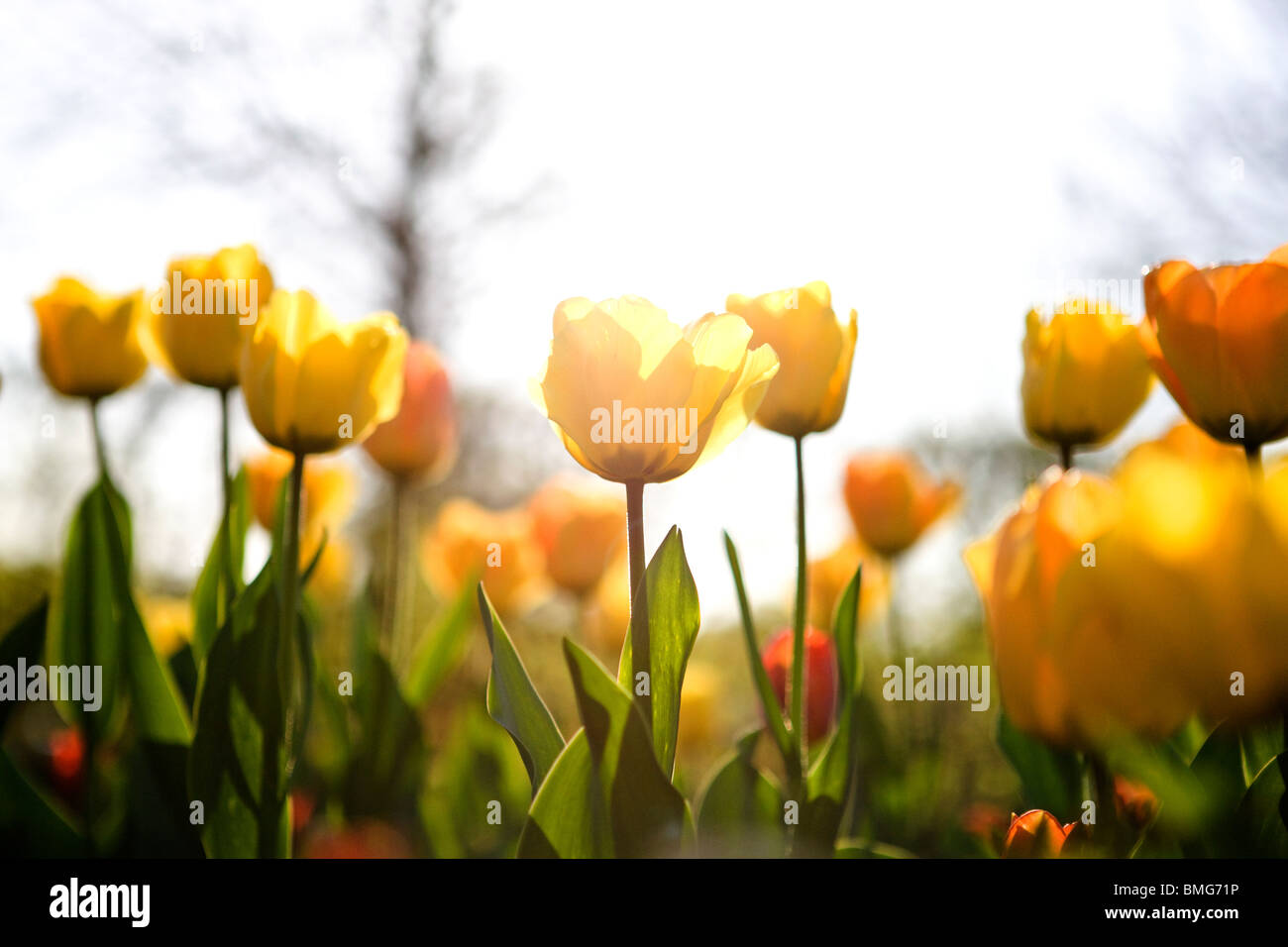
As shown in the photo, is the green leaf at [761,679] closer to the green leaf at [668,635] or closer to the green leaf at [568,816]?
the green leaf at [668,635]

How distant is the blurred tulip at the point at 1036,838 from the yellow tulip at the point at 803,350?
1.25ft

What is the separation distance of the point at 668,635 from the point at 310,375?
0.42m

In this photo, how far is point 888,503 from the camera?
1655 mm

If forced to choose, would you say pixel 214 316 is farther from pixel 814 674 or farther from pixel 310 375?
pixel 814 674

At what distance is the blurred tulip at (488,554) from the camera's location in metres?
1.89

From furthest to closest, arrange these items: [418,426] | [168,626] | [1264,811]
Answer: [418,426]
[168,626]
[1264,811]

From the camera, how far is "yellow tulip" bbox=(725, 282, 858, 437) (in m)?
0.80

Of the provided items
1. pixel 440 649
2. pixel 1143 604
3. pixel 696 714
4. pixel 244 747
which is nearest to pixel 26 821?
pixel 244 747

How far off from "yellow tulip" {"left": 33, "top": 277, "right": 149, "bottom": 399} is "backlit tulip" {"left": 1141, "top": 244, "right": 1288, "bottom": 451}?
118cm

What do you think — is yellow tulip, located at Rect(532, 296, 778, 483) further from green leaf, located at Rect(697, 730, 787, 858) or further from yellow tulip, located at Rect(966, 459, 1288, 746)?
green leaf, located at Rect(697, 730, 787, 858)

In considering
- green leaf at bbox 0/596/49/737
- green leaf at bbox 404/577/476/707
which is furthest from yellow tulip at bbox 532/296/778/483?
green leaf at bbox 404/577/476/707

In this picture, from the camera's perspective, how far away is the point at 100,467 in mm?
979

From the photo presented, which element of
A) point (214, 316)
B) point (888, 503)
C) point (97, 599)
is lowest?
point (97, 599)
